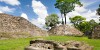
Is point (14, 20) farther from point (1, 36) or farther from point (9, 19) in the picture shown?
point (1, 36)

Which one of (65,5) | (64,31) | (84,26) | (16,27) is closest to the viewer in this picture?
(16,27)

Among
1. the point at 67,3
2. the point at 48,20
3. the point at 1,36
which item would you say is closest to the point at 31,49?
the point at 1,36

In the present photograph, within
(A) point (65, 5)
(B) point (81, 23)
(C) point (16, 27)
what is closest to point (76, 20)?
(B) point (81, 23)

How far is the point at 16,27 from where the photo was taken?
4009cm

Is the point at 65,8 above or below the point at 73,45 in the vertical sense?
above

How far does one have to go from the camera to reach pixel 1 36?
33.8 meters

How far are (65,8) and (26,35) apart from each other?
126 ft

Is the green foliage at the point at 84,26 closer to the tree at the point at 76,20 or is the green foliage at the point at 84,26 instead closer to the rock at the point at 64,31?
the tree at the point at 76,20

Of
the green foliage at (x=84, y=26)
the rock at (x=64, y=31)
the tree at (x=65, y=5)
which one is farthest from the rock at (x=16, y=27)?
the green foliage at (x=84, y=26)

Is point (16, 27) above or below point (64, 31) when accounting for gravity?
above

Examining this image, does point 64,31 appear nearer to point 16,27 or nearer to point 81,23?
point 16,27

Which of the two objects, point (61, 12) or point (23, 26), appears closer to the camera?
point (23, 26)

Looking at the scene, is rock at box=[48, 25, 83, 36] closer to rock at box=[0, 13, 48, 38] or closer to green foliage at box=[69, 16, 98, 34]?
rock at box=[0, 13, 48, 38]

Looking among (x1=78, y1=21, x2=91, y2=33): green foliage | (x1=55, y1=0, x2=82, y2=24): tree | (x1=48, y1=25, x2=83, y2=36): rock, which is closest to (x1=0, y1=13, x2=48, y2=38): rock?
(x1=48, y1=25, x2=83, y2=36): rock
